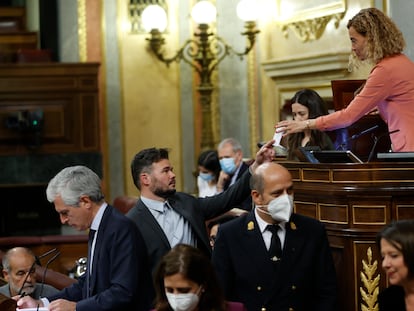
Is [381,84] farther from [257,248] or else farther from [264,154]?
[257,248]

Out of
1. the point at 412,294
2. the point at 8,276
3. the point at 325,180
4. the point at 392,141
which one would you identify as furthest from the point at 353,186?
the point at 8,276

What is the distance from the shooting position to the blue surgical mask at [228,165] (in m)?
9.55

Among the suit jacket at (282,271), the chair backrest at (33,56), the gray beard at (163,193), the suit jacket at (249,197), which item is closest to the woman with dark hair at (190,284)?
the suit jacket at (282,271)

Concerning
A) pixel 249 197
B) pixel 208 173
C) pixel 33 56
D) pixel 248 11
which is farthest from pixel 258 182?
pixel 33 56

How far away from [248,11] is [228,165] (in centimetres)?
314

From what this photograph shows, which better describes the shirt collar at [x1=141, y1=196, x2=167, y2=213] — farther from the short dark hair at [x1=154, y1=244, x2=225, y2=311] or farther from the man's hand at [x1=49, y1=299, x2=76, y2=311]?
the short dark hair at [x1=154, y1=244, x2=225, y2=311]

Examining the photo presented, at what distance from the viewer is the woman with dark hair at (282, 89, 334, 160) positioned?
6.74 metres

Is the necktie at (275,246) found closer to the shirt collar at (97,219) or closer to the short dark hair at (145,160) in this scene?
the shirt collar at (97,219)

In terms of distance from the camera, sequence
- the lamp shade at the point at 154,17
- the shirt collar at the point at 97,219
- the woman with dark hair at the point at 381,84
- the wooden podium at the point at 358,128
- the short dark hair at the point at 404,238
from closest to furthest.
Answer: the short dark hair at the point at 404,238 < the shirt collar at the point at 97,219 < the woman with dark hair at the point at 381,84 < the wooden podium at the point at 358,128 < the lamp shade at the point at 154,17

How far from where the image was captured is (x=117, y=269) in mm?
5039

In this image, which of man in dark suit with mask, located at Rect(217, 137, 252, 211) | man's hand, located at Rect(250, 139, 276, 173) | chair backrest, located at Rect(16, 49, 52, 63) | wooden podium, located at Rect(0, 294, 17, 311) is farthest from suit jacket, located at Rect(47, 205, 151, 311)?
chair backrest, located at Rect(16, 49, 52, 63)

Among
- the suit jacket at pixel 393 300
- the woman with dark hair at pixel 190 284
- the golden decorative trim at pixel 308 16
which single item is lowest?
the suit jacket at pixel 393 300

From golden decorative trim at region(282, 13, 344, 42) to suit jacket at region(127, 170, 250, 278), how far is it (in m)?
5.02

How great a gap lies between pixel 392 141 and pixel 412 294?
6.57 feet
